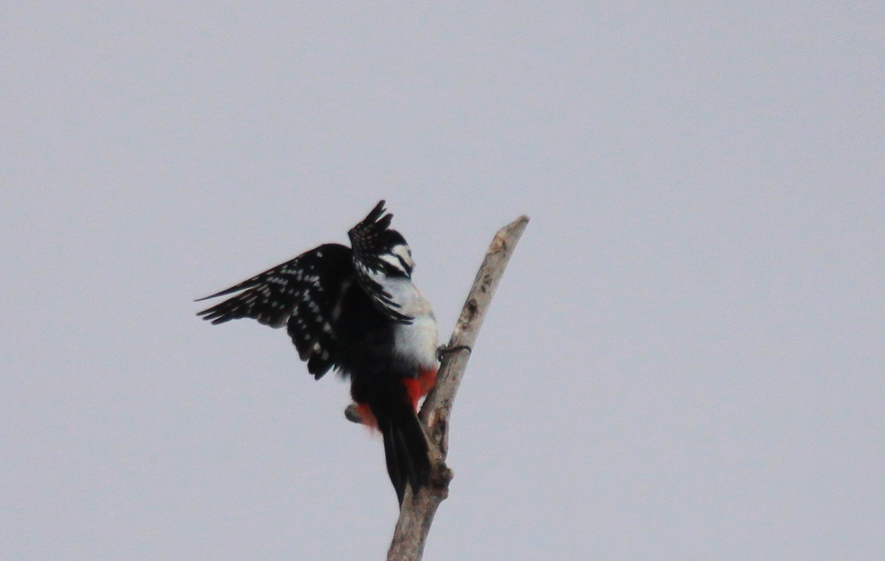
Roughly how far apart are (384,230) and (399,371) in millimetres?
643

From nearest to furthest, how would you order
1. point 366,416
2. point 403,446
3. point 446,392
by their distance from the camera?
point 403,446
point 446,392
point 366,416

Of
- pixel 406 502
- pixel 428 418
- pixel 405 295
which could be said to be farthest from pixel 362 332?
pixel 406 502

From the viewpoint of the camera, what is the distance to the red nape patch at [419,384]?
395cm

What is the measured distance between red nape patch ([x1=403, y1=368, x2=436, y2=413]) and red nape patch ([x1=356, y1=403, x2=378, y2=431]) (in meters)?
0.23

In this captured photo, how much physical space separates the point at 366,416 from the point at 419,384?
325 millimetres

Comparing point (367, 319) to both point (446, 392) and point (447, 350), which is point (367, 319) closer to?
point (447, 350)

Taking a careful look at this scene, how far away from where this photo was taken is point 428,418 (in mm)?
3924

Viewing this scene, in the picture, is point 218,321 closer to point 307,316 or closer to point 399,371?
point 307,316

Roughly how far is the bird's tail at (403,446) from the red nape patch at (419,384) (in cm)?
8

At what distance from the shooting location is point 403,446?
3.76m

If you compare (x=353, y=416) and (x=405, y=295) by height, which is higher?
(x=405, y=295)

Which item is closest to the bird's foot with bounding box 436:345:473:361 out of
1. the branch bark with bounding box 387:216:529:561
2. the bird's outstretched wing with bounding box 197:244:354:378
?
the branch bark with bounding box 387:216:529:561

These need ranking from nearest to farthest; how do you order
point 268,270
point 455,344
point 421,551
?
point 421,551
point 268,270
point 455,344

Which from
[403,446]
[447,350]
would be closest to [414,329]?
[447,350]
